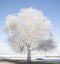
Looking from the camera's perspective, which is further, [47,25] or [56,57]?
[56,57]

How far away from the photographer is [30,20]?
3884cm

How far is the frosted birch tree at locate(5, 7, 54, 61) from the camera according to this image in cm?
3856

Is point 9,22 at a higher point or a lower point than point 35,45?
higher

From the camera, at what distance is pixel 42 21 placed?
39562 millimetres

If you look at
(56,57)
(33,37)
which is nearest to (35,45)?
(33,37)

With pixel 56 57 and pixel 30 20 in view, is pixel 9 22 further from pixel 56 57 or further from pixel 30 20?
pixel 56 57

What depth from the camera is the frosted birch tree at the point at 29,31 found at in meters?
38.6

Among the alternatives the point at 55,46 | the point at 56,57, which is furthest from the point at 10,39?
the point at 56,57

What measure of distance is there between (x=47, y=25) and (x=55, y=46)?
3.61m

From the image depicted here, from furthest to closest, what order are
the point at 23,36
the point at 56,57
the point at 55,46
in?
the point at 56,57
the point at 55,46
the point at 23,36

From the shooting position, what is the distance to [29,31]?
3841 cm

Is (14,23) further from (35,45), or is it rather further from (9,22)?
(35,45)

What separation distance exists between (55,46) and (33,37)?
438 cm

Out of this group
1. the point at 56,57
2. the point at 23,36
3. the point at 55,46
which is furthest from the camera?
the point at 56,57
